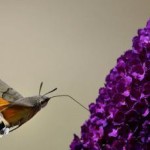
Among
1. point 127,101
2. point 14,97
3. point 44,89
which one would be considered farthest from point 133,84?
point 44,89

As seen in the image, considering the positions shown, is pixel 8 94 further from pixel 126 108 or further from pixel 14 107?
pixel 126 108

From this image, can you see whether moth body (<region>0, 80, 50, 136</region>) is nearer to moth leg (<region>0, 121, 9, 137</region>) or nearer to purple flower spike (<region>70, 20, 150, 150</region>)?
moth leg (<region>0, 121, 9, 137</region>)

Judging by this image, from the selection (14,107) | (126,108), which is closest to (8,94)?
(14,107)

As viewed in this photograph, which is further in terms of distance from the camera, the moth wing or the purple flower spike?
the moth wing

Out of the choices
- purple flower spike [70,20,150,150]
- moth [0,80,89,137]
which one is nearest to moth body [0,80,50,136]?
moth [0,80,89,137]

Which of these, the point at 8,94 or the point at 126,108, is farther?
the point at 8,94

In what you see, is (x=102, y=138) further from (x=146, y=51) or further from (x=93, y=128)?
(x=146, y=51)
